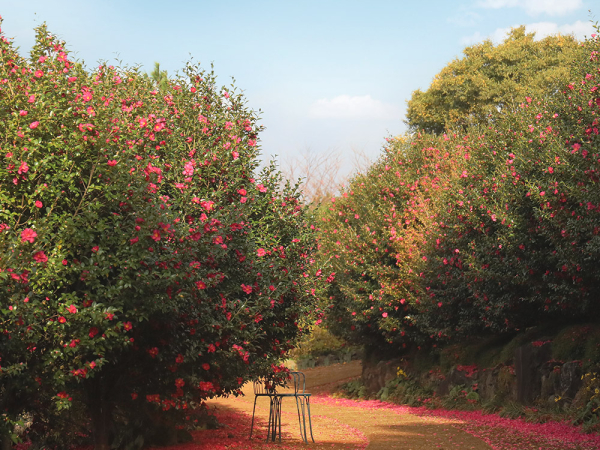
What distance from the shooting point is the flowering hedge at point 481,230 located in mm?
11703

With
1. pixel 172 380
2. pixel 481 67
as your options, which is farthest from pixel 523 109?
pixel 481 67

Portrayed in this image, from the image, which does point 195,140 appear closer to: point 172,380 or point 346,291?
point 172,380

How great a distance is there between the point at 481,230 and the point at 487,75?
2071cm

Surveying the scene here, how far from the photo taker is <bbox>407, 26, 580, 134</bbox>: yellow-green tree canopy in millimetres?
31609

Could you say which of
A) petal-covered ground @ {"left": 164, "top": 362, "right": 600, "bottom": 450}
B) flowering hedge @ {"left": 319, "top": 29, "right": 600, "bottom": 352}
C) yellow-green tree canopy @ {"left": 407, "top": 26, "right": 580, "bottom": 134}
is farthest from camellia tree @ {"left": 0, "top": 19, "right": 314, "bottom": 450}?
yellow-green tree canopy @ {"left": 407, "top": 26, "right": 580, "bottom": 134}

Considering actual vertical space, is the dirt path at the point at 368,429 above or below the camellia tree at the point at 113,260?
below

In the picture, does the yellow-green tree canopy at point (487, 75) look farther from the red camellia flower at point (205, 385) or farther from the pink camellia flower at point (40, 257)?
the pink camellia flower at point (40, 257)

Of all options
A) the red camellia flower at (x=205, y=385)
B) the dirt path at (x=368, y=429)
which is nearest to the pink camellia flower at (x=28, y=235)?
the red camellia flower at (x=205, y=385)

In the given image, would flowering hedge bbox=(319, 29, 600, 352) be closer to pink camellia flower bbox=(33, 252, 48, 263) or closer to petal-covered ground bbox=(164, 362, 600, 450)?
petal-covered ground bbox=(164, 362, 600, 450)

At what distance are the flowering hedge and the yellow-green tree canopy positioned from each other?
9.88 metres

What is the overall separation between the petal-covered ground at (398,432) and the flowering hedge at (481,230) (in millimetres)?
2592

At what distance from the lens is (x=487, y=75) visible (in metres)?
32.8

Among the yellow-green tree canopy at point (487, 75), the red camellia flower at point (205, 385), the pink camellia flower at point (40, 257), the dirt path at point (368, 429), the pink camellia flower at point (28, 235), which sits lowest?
the dirt path at point (368, 429)

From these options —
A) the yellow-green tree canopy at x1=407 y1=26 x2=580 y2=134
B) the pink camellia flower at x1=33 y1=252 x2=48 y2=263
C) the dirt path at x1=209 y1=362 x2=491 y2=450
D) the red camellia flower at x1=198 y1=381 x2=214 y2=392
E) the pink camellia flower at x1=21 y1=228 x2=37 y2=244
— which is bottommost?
the dirt path at x1=209 y1=362 x2=491 y2=450
